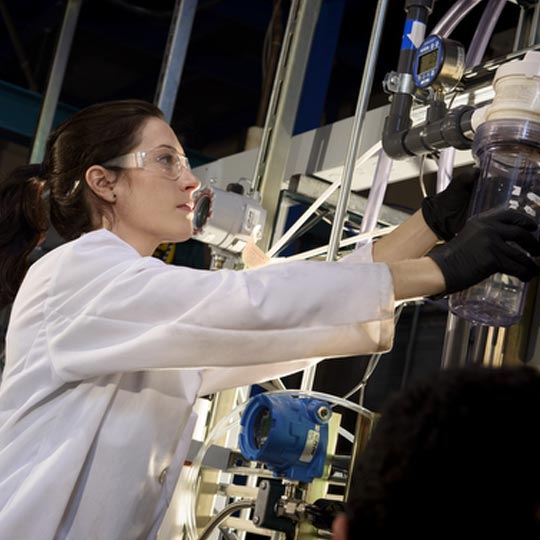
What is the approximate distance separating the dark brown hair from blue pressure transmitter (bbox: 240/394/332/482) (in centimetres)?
51

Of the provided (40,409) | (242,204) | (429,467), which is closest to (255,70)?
(242,204)

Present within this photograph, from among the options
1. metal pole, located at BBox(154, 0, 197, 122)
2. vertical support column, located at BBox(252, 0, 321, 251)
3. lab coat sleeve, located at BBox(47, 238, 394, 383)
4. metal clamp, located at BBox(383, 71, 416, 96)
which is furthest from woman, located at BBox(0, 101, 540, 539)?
A: metal pole, located at BBox(154, 0, 197, 122)

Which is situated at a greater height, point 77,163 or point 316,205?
point 316,205

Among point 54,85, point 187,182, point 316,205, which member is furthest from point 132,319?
point 54,85

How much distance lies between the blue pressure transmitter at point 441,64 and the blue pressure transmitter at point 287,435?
0.67 m

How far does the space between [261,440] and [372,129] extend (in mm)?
1056

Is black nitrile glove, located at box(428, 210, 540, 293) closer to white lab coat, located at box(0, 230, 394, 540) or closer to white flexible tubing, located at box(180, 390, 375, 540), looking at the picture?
white lab coat, located at box(0, 230, 394, 540)

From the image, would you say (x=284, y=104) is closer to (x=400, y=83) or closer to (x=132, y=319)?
(x=400, y=83)

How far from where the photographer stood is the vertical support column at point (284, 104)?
2.57 metres

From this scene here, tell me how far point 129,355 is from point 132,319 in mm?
53

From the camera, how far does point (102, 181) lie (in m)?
1.72

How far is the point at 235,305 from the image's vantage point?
1.25m

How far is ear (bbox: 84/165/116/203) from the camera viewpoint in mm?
1713

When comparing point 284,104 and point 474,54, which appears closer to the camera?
point 474,54
